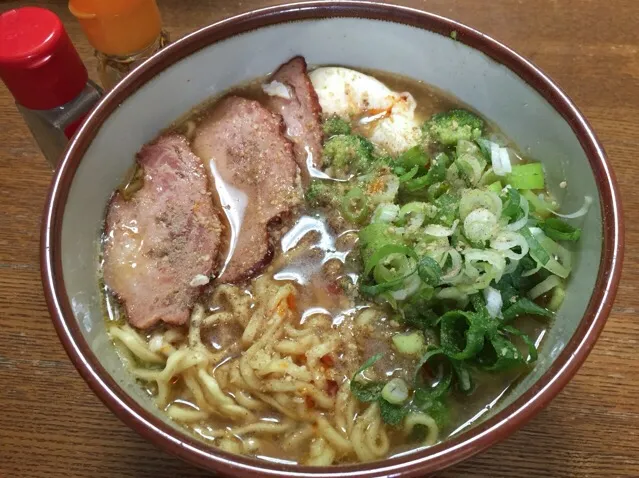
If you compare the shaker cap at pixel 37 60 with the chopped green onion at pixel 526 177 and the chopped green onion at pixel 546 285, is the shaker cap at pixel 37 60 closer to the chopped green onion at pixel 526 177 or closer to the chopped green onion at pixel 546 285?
the chopped green onion at pixel 526 177

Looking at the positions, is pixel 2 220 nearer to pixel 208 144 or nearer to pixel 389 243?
pixel 208 144

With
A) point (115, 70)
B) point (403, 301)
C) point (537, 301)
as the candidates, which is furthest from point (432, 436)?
point (115, 70)

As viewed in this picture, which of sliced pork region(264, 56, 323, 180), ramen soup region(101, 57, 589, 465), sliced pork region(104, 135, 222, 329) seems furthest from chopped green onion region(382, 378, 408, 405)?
sliced pork region(264, 56, 323, 180)

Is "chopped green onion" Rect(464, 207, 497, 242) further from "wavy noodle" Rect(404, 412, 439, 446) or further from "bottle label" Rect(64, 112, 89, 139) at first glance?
"bottle label" Rect(64, 112, 89, 139)

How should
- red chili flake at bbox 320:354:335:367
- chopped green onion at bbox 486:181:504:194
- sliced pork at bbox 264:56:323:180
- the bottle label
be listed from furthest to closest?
sliced pork at bbox 264:56:323:180 → the bottle label → chopped green onion at bbox 486:181:504:194 → red chili flake at bbox 320:354:335:367

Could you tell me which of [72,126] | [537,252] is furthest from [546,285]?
[72,126]

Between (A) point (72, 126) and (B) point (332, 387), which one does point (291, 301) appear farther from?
(A) point (72, 126)
